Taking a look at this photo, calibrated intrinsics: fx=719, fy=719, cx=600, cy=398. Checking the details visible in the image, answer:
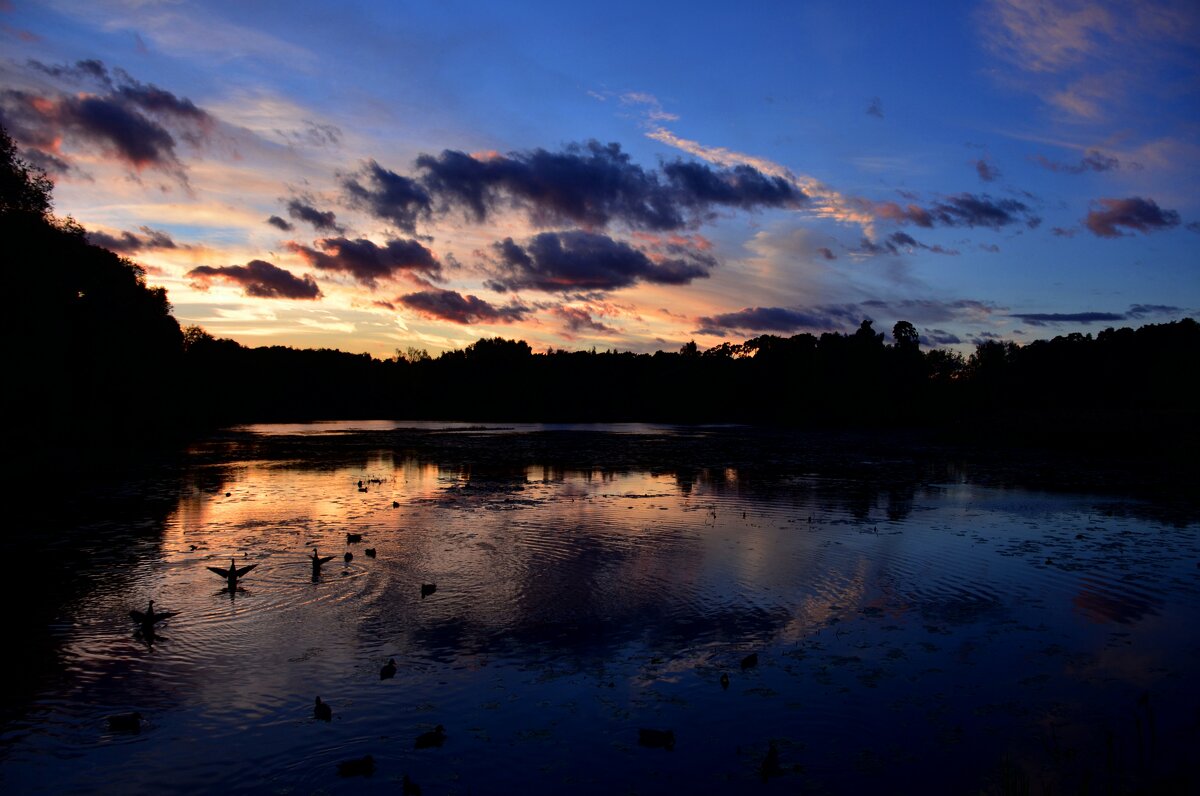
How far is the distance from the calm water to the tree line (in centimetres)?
3204

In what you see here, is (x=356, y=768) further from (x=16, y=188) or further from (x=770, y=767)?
(x=16, y=188)

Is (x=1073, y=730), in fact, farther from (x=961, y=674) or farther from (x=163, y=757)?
(x=163, y=757)

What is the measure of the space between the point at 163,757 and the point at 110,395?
6499 centimetres

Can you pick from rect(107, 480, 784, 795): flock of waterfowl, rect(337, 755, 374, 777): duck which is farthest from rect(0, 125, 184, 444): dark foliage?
rect(337, 755, 374, 777): duck

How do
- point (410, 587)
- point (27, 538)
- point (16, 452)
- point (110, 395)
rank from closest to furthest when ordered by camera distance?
1. point (410, 587)
2. point (27, 538)
3. point (16, 452)
4. point (110, 395)

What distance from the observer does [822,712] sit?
32.2 feet

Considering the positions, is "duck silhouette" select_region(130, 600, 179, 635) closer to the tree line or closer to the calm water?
the calm water

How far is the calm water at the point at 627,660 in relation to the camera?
8422 millimetres

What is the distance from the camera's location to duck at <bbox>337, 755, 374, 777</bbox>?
26.6ft

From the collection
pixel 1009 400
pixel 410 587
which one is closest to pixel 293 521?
pixel 410 587

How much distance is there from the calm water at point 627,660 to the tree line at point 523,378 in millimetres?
32036

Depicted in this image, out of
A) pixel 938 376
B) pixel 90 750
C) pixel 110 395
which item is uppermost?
pixel 938 376

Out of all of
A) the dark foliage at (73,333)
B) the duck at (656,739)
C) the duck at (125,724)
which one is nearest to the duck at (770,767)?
the duck at (656,739)

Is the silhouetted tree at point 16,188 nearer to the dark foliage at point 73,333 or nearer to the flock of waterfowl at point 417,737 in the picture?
the dark foliage at point 73,333
